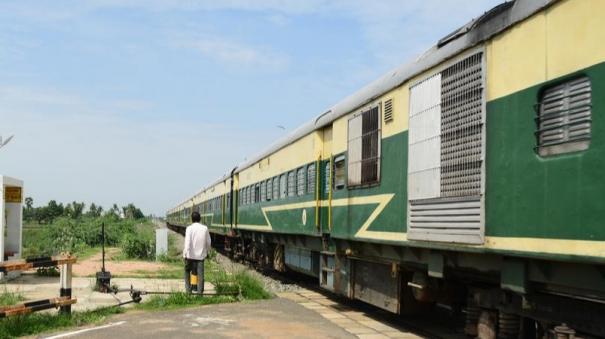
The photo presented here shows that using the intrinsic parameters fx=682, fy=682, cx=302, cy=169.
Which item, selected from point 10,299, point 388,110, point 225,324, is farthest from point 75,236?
point 388,110

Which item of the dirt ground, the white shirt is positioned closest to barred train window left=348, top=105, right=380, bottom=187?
the white shirt

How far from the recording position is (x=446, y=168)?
6.69 metres

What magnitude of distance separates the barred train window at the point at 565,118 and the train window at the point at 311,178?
7287 mm

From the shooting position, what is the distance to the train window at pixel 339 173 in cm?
1054

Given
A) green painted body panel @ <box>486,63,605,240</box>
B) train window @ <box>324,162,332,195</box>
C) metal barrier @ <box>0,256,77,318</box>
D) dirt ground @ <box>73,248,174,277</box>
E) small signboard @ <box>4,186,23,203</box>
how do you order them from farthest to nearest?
dirt ground @ <box>73,248,174,277</box> → small signboard @ <box>4,186,23,203</box> → train window @ <box>324,162,332,195</box> → metal barrier @ <box>0,256,77,318</box> → green painted body panel @ <box>486,63,605,240</box>

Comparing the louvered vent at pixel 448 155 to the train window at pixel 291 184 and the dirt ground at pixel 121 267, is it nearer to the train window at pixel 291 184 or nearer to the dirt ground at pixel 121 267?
the train window at pixel 291 184

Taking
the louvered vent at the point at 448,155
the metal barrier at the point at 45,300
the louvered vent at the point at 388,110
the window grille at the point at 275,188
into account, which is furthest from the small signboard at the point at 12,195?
the louvered vent at the point at 448,155

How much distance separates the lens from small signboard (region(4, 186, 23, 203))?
53.2ft

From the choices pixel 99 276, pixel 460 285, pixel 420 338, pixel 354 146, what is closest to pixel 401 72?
pixel 354 146

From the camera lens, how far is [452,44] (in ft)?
22.4

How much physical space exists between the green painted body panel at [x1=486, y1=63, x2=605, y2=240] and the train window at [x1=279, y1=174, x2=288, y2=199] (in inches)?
360

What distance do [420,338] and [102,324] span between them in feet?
14.0

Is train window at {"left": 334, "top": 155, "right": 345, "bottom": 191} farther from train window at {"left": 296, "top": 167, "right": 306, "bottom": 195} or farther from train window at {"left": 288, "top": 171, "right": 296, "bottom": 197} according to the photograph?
train window at {"left": 288, "top": 171, "right": 296, "bottom": 197}

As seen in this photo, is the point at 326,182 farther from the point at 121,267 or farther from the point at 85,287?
the point at 121,267
